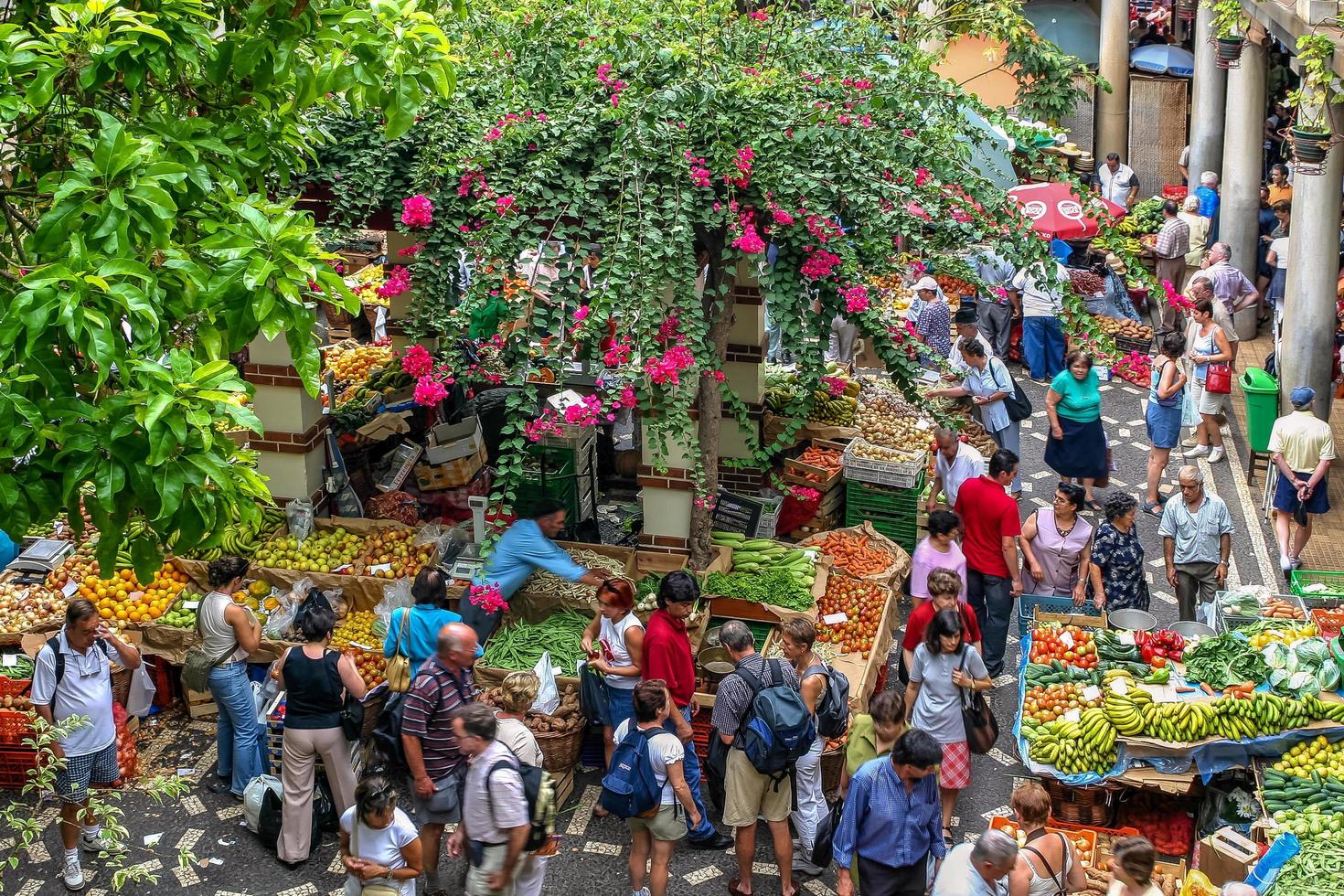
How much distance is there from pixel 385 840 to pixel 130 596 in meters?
3.91

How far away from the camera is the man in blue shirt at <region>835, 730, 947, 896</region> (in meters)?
7.43

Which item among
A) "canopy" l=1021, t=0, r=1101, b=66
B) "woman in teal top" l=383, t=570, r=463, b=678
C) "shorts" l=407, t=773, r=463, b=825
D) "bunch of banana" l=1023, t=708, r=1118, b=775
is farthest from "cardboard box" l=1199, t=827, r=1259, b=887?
"canopy" l=1021, t=0, r=1101, b=66

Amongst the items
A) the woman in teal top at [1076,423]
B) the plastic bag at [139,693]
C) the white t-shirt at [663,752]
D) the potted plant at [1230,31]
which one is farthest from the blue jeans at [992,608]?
the potted plant at [1230,31]

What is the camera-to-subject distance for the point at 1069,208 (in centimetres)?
1584

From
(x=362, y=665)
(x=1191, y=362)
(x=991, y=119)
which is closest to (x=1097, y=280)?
(x=1191, y=362)

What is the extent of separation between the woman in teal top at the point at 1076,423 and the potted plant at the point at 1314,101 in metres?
3.15

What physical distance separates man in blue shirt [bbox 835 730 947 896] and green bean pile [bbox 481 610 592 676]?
8.98 feet

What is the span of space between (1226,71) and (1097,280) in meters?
4.89

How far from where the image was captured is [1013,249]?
32.9 feet

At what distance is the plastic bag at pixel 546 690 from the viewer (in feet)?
31.2

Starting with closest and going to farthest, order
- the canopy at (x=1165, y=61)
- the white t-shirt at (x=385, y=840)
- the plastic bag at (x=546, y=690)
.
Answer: the white t-shirt at (x=385, y=840)
the plastic bag at (x=546, y=690)
the canopy at (x=1165, y=61)

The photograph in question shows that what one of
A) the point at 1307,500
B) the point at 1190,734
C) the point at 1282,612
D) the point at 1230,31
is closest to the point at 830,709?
the point at 1190,734

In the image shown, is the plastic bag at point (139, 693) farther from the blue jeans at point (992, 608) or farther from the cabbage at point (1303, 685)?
the cabbage at point (1303, 685)

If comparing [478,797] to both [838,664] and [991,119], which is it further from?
[991,119]
